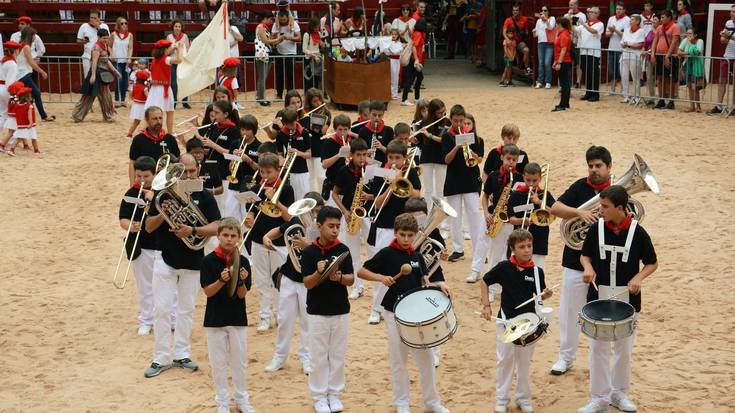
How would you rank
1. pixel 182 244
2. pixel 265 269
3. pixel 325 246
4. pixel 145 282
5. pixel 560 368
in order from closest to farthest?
1. pixel 325 246
2. pixel 560 368
3. pixel 182 244
4. pixel 265 269
5. pixel 145 282

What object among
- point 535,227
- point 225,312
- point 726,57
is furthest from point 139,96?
point 225,312

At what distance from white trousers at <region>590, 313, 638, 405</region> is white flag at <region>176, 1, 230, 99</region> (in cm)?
1304

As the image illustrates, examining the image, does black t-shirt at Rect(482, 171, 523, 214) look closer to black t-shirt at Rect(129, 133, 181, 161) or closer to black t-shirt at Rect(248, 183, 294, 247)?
black t-shirt at Rect(248, 183, 294, 247)

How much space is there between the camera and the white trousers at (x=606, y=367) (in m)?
9.38

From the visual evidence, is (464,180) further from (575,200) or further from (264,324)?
(575,200)

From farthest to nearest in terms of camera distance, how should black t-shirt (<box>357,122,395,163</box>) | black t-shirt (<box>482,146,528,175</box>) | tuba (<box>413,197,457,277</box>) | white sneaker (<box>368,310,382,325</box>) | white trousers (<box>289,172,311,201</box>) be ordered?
white trousers (<box>289,172,311,201</box>) < black t-shirt (<box>357,122,395,163</box>) < black t-shirt (<box>482,146,528,175</box>) < white sneaker (<box>368,310,382,325</box>) < tuba (<box>413,197,457,277</box>)

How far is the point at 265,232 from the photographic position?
37.5 ft

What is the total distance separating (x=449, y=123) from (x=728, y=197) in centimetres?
471

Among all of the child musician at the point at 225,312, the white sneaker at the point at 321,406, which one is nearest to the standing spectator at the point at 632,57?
the white sneaker at the point at 321,406

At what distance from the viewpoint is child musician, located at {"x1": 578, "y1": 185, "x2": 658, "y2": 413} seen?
9.38 m

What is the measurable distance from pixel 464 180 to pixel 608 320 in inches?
202

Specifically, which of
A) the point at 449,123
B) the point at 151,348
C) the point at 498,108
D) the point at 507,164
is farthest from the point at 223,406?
the point at 498,108

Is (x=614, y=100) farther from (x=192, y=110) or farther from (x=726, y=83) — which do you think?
(x=192, y=110)

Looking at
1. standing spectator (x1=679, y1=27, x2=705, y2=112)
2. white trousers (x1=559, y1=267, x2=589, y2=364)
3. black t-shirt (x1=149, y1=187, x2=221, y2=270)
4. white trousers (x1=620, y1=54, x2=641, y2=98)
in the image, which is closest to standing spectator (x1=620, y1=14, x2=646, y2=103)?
white trousers (x1=620, y1=54, x2=641, y2=98)
